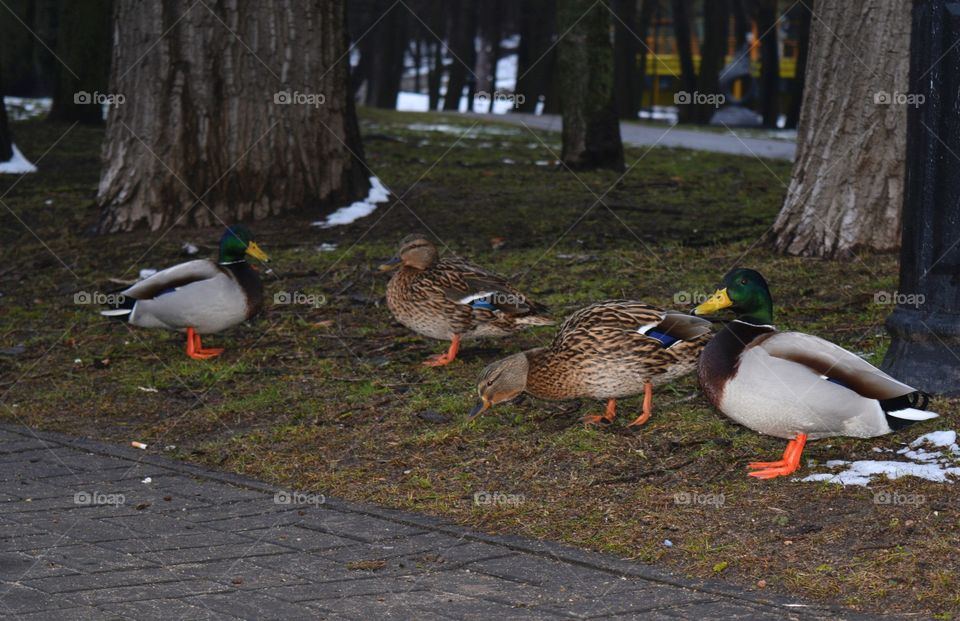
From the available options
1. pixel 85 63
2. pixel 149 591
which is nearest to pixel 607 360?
pixel 149 591

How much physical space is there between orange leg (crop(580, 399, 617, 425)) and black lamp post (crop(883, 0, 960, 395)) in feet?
4.62

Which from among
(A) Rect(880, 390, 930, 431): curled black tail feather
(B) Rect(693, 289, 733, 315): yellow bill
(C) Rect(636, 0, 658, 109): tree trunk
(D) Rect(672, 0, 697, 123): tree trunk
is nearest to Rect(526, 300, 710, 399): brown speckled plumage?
(B) Rect(693, 289, 733, 315): yellow bill

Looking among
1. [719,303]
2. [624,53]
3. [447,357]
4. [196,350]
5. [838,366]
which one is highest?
[624,53]

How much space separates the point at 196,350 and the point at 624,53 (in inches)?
1041

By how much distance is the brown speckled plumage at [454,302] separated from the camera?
7520 millimetres

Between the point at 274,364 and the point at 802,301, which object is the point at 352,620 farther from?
the point at 802,301

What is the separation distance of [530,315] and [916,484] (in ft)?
9.23

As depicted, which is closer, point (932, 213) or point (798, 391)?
point (798, 391)

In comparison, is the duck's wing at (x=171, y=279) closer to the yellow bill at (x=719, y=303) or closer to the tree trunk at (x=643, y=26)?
the yellow bill at (x=719, y=303)

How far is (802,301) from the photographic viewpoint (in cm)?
851

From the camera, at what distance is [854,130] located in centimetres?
924

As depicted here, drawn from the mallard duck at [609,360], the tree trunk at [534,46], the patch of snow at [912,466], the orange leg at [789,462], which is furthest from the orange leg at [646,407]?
the tree trunk at [534,46]

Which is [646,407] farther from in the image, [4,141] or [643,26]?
[643,26]

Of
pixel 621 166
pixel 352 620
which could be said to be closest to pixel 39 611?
pixel 352 620
